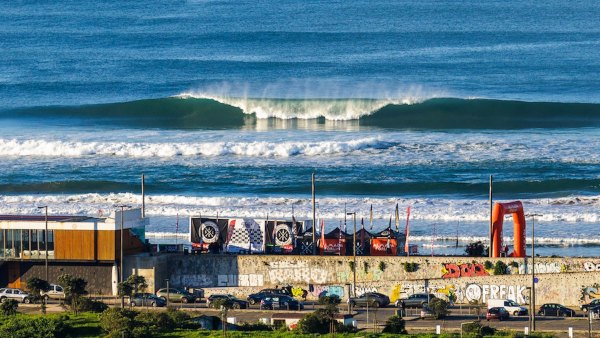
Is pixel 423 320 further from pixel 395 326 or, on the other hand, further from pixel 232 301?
pixel 232 301

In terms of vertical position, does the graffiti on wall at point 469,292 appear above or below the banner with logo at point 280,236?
below

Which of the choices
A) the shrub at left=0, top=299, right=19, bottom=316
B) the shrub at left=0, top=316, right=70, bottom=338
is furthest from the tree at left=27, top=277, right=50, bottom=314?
the shrub at left=0, top=316, right=70, bottom=338

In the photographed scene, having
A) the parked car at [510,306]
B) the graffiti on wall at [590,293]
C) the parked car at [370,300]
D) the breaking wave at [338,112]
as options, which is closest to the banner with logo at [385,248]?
the parked car at [370,300]

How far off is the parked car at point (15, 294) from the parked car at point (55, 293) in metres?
0.65

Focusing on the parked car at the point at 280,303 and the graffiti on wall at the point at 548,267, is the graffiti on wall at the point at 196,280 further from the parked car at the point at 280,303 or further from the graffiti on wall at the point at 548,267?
the graffiti on wall at the point at 548,267

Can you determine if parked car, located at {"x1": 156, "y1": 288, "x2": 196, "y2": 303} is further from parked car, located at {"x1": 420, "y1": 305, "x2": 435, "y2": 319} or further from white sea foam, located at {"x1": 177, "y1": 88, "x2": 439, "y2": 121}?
white sea foam, located at {"x1": 177, "y1": 88, "x2": 439, "y2": 121}

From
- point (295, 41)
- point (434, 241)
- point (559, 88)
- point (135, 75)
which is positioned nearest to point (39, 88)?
point (135, 75)

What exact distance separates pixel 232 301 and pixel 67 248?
26.1 feet

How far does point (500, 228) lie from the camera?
5988 centimetres

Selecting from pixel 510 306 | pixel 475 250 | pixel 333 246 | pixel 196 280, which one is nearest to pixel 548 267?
pixel 475 250

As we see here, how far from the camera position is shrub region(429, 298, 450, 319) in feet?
174

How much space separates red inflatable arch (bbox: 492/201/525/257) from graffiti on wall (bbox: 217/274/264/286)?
887 centimetres

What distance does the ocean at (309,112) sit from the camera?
79500 mm

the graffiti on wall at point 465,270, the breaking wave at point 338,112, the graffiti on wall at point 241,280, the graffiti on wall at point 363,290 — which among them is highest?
the breaking wave at point 338,112
